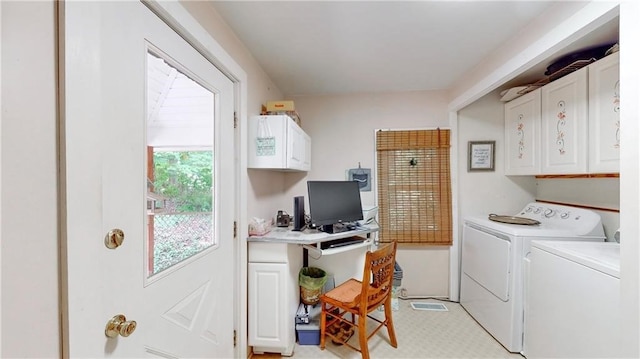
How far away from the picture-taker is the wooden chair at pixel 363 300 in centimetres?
165

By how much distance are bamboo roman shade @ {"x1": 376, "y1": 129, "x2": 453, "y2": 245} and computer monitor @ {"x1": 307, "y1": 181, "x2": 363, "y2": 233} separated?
664mm

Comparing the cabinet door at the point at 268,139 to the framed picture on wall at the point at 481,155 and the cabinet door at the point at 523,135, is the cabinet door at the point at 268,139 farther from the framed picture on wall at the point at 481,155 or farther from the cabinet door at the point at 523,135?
the cabinet door at the point at 523,135

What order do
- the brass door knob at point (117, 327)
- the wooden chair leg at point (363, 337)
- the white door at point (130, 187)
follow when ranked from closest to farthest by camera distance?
1. the white door at point (130, 187)
2. the brass door knob at point (117, 327)
3. the wooden chair leg at point (363, 337)

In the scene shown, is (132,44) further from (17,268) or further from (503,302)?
(503,302)

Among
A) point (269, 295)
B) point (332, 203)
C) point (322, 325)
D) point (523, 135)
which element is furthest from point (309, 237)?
point (523, 135)

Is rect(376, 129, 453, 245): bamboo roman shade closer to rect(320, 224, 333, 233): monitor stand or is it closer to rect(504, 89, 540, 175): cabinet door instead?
rect(504, 89, 540, 175): cabinet door

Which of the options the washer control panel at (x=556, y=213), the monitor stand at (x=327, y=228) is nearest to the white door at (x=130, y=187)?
the monitor stand at (x=327, y=228)

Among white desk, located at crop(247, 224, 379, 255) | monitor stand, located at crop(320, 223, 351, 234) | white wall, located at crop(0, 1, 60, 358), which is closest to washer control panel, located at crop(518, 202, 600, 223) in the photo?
white desk, located at crop(247, 224, 379, 255)

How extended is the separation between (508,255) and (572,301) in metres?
0.49

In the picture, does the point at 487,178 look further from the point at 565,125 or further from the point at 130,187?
the point at 130,187

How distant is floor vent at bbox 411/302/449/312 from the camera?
2420 mm

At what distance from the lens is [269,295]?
169cm

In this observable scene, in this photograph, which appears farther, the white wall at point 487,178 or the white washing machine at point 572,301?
the white wall at point 487,178

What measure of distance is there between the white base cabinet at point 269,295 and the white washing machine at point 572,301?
1.70 metres
